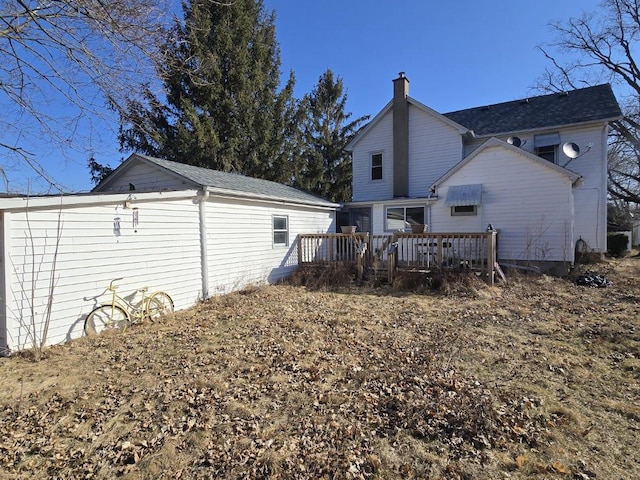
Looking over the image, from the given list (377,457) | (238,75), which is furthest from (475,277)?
(238,75)

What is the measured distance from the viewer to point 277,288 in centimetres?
1012

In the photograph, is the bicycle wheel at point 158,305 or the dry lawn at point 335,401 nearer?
the dry lawn at point 335,401

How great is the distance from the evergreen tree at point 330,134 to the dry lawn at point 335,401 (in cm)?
2055

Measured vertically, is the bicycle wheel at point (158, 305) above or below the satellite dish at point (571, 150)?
below

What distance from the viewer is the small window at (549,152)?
44.1ft

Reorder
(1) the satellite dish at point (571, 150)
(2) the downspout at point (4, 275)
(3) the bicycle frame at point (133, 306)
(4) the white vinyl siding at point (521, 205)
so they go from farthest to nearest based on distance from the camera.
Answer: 1. (1) the satellite dish at point (571, 150)
2. (4) the white vinyl siding at point (521, 205)
3. (3) the bicycle frame at point (133, 306)
4. (2) the downspout at point (4, 275)

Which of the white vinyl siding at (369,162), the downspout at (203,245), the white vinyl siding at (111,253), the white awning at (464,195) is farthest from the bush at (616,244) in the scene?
the downspout at (203,245)

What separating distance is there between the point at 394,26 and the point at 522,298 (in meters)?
11.0

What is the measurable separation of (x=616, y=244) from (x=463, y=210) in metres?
10.2

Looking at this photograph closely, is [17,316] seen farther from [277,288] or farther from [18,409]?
[277,288]

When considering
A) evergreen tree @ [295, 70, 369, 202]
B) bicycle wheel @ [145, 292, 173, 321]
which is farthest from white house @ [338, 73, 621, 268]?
bicycle wheel @ [145, 292, 173, 321]

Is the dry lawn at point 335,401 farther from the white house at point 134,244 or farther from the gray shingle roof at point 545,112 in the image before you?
the gray shingle roof at point 545,112

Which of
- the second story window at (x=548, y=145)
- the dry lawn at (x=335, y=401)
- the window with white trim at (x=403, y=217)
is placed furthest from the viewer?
the window with white trim at (x=403, y=217)

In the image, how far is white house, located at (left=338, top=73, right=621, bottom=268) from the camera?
11.4 meters
